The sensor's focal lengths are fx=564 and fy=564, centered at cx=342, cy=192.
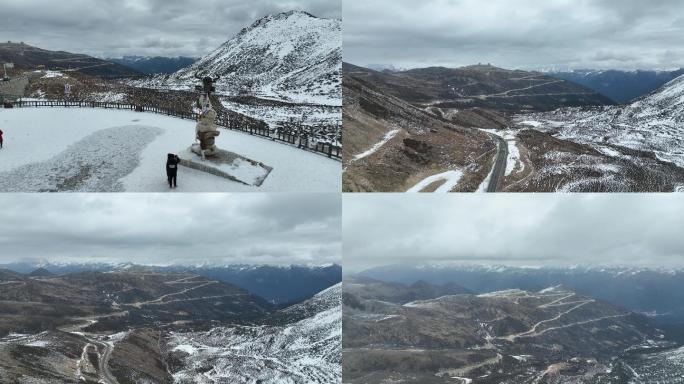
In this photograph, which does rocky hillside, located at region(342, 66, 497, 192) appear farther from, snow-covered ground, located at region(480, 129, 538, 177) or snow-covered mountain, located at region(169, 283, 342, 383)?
snow-covered mountain, located at region(169, 283, 342, 383)

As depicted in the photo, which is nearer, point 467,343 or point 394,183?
point 394,183

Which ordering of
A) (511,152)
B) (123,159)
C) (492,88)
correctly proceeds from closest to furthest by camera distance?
(123,159) → (511,152) → (492,88)

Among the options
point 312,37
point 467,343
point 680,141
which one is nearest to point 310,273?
point 467,343

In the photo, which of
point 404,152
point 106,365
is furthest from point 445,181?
point 106,365

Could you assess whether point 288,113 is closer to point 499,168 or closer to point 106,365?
point 499,168

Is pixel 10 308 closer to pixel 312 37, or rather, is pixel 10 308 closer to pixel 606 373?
pixel 606 373

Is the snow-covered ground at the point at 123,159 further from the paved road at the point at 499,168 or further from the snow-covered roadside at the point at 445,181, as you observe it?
the paved road at the point at 499,168
